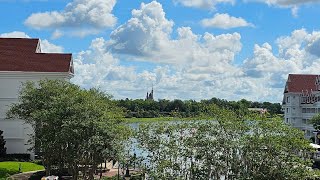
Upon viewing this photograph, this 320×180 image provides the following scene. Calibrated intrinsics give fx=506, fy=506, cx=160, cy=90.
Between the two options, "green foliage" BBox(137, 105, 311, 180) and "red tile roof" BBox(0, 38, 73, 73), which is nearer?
"green foliage" BBox(137, 105, 311, 180)

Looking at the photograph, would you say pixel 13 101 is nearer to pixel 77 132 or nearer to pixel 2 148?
pixel 2 148

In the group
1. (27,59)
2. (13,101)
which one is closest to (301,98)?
(27,59)

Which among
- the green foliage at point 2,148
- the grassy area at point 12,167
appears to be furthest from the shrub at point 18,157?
the grassy area at point 12,167

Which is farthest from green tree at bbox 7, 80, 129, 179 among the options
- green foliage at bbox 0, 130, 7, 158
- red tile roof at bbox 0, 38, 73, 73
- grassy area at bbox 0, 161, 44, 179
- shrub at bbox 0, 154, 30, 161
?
red tile roof at bbox 0, 38, 73, 73

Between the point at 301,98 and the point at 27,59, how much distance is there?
44.1 metres

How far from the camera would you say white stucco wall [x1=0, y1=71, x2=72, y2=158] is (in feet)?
157

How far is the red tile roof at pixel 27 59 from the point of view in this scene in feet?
158

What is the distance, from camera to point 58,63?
4884cm

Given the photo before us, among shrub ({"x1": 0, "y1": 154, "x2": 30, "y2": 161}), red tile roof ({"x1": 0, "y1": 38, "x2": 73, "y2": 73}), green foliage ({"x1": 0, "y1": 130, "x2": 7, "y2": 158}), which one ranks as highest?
red tile roof ({"x1": 0, "y1": 38, "x2": 73, "y2": 73})

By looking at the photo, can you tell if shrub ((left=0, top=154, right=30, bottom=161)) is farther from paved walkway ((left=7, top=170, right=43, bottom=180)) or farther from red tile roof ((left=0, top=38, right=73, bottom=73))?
paved walkway ((left=7, top=170, right=43, bottom=180))

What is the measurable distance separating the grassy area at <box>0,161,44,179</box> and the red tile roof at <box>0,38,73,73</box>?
10660 mm

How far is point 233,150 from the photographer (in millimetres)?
25578

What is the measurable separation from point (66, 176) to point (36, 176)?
204cm

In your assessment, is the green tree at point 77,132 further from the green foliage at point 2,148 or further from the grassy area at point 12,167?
the green foliage at point 2,148
